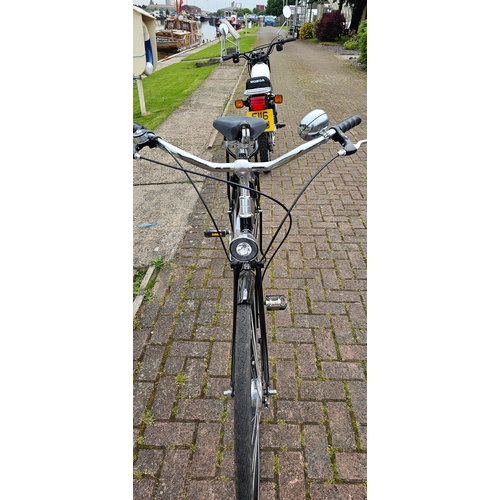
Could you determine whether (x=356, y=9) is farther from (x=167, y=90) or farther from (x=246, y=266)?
(x=246, y=266)

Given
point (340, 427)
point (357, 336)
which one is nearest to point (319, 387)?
point (340, 427)

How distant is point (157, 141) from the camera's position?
173 centimetres

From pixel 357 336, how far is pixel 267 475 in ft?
3.88

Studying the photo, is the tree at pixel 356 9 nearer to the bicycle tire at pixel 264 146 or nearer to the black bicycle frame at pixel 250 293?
the bicycle tire at pixel 264 146

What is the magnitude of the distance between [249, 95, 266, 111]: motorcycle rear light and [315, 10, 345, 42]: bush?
2290 cm

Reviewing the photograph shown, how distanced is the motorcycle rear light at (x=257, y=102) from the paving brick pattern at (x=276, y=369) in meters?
1.44

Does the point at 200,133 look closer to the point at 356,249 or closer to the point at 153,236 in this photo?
the point at 153,236

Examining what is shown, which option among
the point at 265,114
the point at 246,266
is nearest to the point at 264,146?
the point at 265,114

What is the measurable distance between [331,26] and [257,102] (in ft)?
75.3

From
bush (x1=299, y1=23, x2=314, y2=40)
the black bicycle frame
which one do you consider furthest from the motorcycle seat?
bush (x1=299, y1=23, x2=314, y2=40)

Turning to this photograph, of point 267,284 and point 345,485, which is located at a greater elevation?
point 267,284

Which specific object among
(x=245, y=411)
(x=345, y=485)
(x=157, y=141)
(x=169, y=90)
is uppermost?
(x=169, y=90)

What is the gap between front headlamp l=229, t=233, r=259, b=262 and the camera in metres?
1.66

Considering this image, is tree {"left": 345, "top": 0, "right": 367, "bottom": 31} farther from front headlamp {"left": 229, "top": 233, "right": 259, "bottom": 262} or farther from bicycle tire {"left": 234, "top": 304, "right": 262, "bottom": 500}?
bicycle tire {"left": 234, "top": 304, "right": 262, "bottom": 500}
